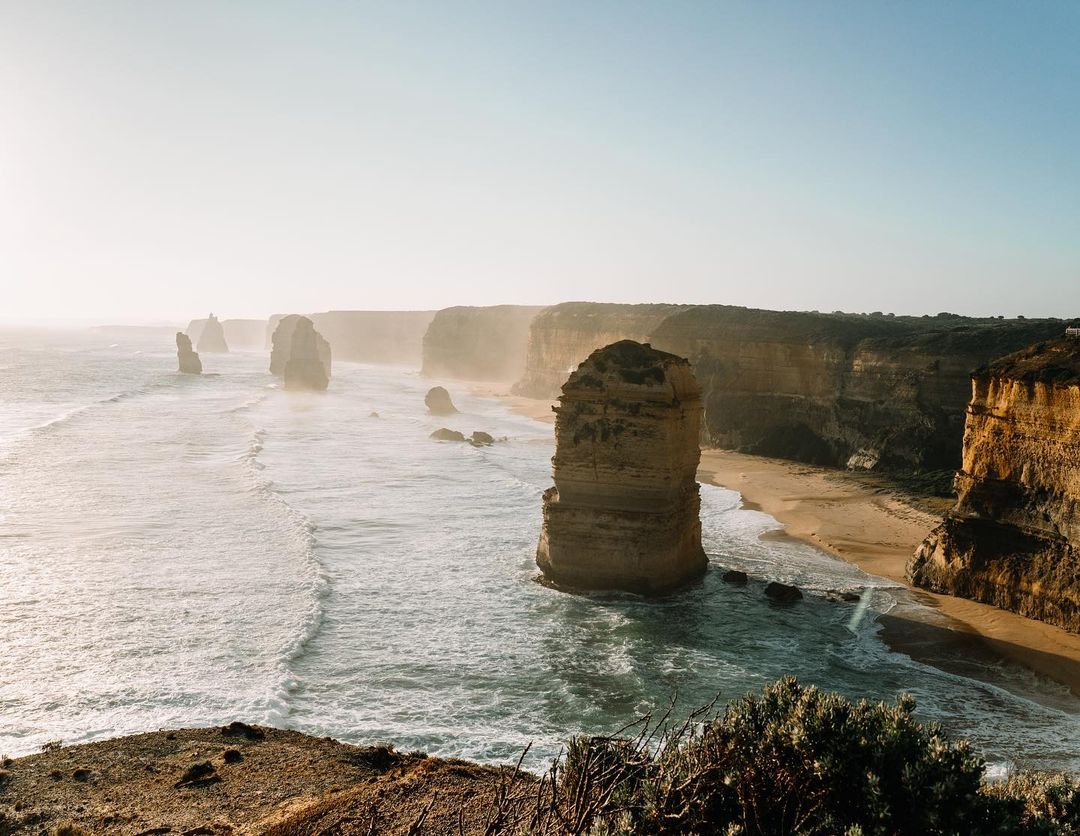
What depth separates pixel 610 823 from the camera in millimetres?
6918

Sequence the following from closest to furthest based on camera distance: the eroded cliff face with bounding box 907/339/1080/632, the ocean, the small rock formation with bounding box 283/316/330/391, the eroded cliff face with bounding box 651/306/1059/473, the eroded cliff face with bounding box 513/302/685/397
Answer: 1. the ocean
2. the eroded cliff face with bounding box 907/339/1080/632
3. the eroded cliff face with bounding box 651/306/1059/473
4. the eroded cliff face with bounding box 513/302/685/397
5. the small rock formation with bounding box 283/316/330/391

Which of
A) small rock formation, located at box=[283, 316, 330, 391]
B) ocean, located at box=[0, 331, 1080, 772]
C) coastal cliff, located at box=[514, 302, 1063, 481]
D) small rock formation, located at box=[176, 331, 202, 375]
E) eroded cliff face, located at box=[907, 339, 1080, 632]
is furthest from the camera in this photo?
small rock formation, located at box=[176, 331, 202, 375]

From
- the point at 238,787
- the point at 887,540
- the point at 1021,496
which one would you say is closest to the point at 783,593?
the point at 1021,496

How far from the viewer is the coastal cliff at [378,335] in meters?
152

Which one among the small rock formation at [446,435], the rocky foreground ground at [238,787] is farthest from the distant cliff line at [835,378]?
the rocky foreground ground at [238,787]

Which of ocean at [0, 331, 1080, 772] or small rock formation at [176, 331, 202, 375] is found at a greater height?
small rock formation at [176, 331, 202, 375]

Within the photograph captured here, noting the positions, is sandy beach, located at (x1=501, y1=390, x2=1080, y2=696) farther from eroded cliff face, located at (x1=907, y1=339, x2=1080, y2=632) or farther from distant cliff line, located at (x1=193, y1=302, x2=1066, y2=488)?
distant cliff line, located at (x1=193, y1=302, x2=1066, y2=488)

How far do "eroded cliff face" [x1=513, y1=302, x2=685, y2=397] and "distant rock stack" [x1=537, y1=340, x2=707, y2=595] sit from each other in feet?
145

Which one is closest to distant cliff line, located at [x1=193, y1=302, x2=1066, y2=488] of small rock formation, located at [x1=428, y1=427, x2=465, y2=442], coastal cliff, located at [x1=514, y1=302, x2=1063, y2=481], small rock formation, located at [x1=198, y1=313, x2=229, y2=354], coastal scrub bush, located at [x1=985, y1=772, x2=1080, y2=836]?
coastal cliff, located at [x1=514, y1=302, x2=1063, y2=481]

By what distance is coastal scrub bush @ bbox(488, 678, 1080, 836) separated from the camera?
6617 millimetres

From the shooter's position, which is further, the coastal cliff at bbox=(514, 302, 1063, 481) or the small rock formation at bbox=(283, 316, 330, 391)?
the small rock formation at bbox=(283, 316, 330, 391)

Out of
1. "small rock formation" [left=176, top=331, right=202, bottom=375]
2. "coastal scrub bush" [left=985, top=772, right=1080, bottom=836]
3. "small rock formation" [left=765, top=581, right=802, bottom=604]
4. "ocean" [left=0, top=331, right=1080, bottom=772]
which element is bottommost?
"ocean" [left=0, top=331, right=1080, bottom=772]

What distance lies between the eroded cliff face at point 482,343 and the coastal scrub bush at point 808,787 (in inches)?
3801

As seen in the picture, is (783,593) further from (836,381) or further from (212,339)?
(212,339)
